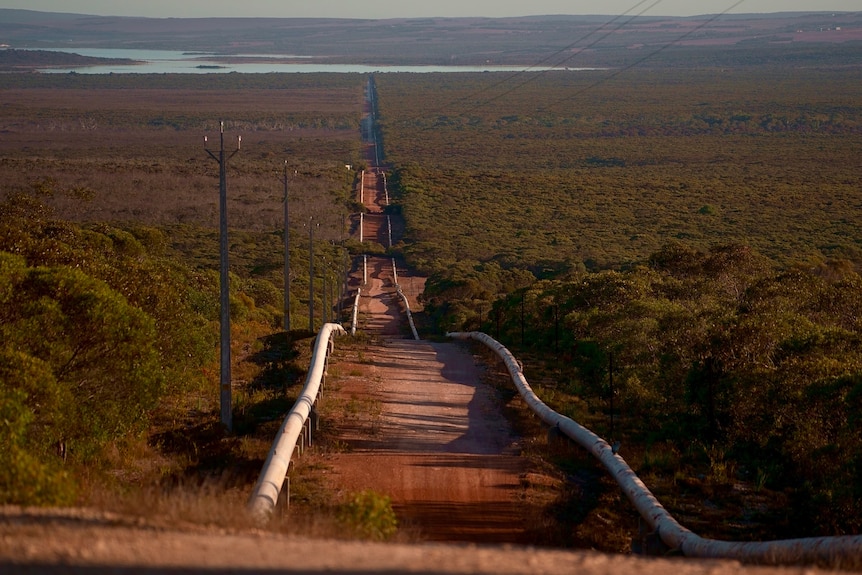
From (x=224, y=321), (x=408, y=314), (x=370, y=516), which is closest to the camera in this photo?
(x=370, y=516)

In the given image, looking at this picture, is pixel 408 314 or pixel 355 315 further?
pixel 408 314

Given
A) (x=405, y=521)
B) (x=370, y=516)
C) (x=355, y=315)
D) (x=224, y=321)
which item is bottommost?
(x=355, y=315)

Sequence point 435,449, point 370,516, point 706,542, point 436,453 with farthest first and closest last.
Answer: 1. point 435,449
2. point 436,453
3. point 706,542
4. point 370,516

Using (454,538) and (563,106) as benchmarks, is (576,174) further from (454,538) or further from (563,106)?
(454,538)

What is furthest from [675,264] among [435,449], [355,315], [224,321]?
[224,321]

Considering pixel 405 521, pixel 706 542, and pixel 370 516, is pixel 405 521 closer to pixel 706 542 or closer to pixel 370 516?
pixel 370 516

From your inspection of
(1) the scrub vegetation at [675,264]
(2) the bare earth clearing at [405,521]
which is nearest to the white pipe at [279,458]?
(2) the bare earth clearing at [405,521]

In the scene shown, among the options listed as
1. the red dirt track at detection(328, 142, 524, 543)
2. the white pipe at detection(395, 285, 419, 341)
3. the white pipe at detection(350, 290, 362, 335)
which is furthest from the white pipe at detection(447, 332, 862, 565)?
the white pipe at detection(395, 285, 419, 341)

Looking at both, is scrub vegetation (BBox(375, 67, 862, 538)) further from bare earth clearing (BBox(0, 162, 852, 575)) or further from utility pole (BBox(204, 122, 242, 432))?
utility pole (BBox(204, 122, 242, 432))

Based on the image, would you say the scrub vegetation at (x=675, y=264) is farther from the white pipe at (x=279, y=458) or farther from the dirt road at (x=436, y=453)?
the white pipe at (x=279, y=458)

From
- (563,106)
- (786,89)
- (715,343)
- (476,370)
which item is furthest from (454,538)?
(786,89)

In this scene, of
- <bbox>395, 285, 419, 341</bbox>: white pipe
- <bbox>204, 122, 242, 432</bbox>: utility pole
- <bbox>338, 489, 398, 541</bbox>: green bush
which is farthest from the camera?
<bbox>395, 285, 419, 341</bbox>: white pipe

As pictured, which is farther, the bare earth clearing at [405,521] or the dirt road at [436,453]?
the dirt road at [436,453]
